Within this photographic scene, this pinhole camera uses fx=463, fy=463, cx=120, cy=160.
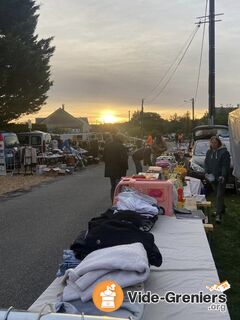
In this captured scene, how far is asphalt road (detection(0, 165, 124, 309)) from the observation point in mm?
5746

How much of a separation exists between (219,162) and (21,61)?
21.8 metres

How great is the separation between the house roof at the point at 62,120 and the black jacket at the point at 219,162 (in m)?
75.8

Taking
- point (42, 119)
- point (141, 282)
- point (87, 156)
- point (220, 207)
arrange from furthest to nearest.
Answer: point (42, 119) < point (87, 156) < point (220, 207) < point (141, 282)

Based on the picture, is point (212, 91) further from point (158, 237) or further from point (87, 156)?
point (158, 237)

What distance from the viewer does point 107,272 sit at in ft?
9.53

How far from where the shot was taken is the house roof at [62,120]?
8575cm

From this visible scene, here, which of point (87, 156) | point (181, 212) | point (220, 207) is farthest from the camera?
point (87, 156)

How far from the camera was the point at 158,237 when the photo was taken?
181 inches

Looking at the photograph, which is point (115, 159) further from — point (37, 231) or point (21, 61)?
point (21, 61)

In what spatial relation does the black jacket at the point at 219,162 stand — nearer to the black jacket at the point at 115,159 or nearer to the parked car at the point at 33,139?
the black jacket at the point at 115,159

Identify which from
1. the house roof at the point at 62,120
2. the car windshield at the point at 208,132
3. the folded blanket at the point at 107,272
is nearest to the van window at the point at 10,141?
the car windshield at the point at 208,132

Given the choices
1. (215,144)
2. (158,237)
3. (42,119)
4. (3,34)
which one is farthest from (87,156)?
(42,119)

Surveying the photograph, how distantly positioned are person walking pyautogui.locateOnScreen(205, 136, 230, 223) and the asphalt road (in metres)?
2.80

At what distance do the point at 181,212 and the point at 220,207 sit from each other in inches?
151
